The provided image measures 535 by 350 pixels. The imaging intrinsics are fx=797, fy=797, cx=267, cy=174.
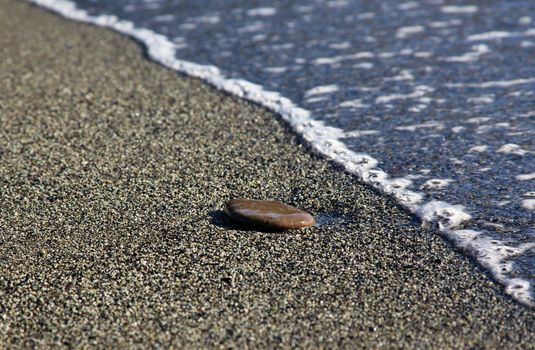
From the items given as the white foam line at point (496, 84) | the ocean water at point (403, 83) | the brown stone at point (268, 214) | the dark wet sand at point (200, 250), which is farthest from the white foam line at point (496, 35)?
the brown stone at point (268, 214)

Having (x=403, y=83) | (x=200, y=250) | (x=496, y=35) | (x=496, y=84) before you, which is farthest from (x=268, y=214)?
(x=496, y=35)

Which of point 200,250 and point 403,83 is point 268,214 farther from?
point 403,83

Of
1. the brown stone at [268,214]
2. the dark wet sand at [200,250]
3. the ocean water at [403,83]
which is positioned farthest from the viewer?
the ocean water at [403,83]

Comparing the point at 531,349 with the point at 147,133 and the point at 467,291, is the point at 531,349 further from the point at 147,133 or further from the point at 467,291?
the point at 147,133

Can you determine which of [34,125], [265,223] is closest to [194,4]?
[34,125]

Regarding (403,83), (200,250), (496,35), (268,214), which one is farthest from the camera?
(496,35)

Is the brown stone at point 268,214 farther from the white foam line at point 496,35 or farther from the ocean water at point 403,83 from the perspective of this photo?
the white foam line at point 496,35
